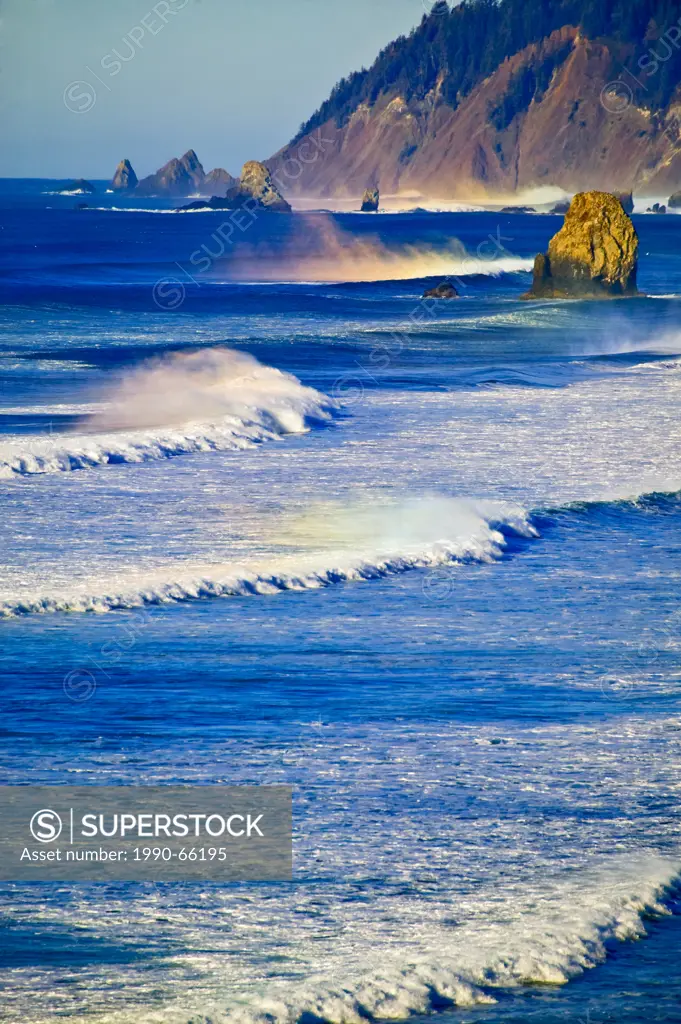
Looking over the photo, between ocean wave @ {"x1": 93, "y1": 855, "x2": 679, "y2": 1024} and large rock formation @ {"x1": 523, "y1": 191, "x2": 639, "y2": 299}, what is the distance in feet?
153

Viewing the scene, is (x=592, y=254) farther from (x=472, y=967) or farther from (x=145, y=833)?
(x=472, y=967)

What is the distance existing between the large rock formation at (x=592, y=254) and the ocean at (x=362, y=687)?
26.1 m

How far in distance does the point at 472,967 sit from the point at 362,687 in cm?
369

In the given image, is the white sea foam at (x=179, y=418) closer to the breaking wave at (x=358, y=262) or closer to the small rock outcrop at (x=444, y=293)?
the small rock outcrop at (x=444, y=293)

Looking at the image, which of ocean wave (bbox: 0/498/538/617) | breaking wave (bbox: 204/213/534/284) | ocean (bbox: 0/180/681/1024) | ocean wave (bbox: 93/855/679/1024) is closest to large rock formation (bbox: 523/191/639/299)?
breaking wave (bbox: 204/213/534/284)

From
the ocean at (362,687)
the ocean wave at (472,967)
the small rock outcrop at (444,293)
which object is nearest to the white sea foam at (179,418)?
the ocean at (362,687)

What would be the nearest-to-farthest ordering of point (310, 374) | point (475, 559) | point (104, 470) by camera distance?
point (475, 559) → point (104, 470) → point (310, 374)

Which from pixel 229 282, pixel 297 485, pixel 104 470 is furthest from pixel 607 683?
pixel 229 282

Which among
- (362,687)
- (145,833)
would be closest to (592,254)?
(362,687)

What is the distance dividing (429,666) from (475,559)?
3.67 metres

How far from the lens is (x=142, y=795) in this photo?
25.0ft

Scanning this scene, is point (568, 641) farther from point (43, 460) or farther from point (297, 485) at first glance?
point (43, 460)

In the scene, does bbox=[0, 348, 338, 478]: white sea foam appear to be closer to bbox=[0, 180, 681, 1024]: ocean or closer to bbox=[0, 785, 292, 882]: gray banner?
bbox=[0, 180, 681, 1024]: ocean

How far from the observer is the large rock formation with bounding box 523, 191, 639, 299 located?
169 feet
